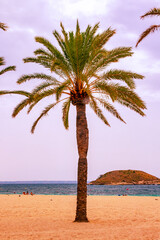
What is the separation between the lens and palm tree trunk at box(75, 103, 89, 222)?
14.1 metres

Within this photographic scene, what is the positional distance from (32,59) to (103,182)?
140248 mm

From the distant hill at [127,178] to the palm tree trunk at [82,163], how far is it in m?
133

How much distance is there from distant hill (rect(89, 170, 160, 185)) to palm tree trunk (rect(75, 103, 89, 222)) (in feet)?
435

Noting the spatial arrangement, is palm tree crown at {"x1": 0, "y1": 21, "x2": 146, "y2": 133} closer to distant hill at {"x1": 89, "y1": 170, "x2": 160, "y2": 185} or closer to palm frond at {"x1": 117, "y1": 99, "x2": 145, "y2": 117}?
palm frond at {"x1": 117, "y1": 99, "x2": 145, "y2": 117}

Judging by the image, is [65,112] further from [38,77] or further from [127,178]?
[127,178]

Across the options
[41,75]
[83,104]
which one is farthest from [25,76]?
[83,104]

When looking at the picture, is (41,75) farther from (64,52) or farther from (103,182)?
(103,182)

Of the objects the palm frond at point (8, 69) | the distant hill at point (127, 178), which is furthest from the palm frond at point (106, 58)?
the distant hill at point (127, 178)

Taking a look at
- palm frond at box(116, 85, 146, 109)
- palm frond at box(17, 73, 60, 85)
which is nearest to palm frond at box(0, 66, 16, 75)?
palm frond at box(17, 73, 60, 85)

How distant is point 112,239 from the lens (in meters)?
9.18

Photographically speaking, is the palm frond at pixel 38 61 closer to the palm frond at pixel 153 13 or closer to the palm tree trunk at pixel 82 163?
the palm tree trunk at pixel 82 163

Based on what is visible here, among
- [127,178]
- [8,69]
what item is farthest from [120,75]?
[127,178]

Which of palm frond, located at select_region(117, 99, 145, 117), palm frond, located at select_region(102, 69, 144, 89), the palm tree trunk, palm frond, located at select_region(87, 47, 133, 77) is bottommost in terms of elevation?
the palm tree trunk

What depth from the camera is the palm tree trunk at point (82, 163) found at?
14117mm
